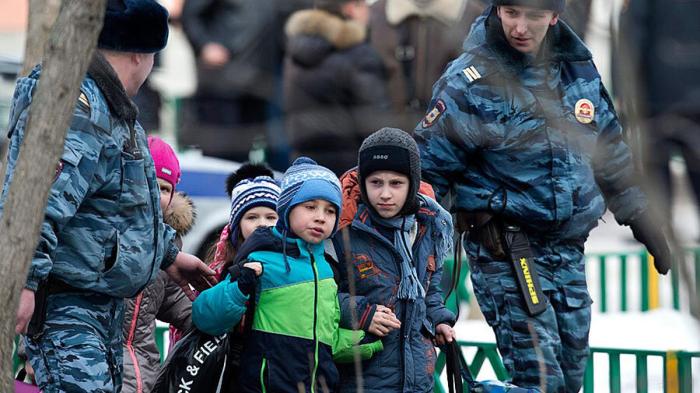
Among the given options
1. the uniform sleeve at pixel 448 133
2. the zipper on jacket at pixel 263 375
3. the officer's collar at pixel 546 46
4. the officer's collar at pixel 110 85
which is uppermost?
the officer's collar at pixel 546 46

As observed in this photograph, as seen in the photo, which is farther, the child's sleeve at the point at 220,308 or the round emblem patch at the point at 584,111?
the round emblem patch at the point at 584,111

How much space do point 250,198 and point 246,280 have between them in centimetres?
78

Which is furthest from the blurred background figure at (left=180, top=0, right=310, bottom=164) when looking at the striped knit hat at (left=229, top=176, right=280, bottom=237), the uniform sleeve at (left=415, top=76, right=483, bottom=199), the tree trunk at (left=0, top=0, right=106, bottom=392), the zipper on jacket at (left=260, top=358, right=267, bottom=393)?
the tree trunk at (left=0, top=0, right=106, bottom=392)

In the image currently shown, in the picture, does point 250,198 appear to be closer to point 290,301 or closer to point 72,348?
point 290,301

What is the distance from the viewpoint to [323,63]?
9094 millimetres

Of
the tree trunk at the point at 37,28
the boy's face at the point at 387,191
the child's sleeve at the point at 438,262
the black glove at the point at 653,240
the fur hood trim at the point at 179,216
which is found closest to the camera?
the boy's face at the point at 387,191

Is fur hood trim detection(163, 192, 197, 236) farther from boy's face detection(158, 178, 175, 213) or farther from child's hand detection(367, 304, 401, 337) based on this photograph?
child's hand detection(367, 304, 401, 337)

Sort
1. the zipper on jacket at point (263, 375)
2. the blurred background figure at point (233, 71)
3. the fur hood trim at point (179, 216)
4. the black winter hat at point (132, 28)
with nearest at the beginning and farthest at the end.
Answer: the black winter hat at point (132, 28), the zipper on jacket at point (263, 375), the fur hood trim at point (179, 216), the blurred background figure at point (233, 71)

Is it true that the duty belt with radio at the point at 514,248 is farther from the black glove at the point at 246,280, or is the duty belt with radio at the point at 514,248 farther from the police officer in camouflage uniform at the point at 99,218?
the police officer in camouflage uniform at the point at 99,218

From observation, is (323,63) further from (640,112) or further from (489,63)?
(640,112)

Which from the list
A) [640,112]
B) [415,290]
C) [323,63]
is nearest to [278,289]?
[415,290]

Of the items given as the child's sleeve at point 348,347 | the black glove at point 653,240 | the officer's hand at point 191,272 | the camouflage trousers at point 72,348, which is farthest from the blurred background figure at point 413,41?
the camouflage trousers at point 72,348

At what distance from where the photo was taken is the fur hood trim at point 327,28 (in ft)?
30.1

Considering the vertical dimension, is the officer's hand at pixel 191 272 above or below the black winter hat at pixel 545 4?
below
